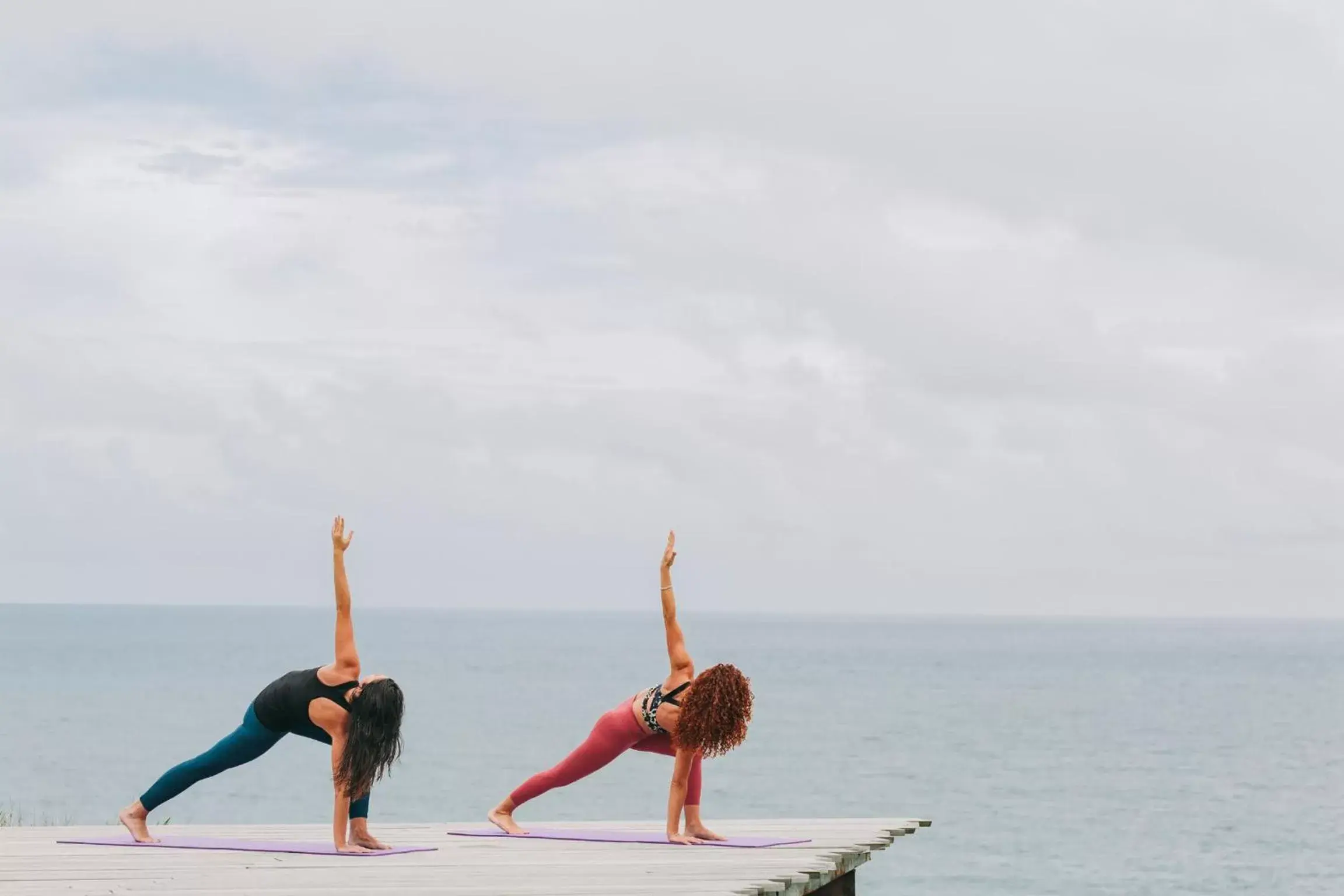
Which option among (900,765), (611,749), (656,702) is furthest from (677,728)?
(900,765)

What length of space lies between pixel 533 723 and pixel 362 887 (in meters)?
69.3

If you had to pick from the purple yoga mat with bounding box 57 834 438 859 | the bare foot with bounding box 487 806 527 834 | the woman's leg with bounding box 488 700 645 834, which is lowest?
the purple yoga mat with bounding box 57 834 438 859

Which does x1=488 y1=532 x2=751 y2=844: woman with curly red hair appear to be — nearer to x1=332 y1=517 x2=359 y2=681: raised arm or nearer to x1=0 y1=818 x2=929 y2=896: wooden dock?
x1=0 y1=818 x2=929 y2=896: wooden dock

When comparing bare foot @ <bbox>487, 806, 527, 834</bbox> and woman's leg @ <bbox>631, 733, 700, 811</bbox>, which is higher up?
woman's leg @ <bbox>631, 733, 700, 811</bbox>

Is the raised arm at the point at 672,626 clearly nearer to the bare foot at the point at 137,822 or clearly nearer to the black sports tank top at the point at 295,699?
the black sports tank top at the point at 295,699

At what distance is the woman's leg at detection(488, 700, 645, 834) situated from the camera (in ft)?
37.2

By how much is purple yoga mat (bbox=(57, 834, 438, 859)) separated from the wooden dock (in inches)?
3.6

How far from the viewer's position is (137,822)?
36.6ft

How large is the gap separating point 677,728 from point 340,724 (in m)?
2.12

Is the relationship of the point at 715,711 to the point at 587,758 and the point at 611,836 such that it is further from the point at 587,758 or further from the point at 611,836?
the point at 611,836

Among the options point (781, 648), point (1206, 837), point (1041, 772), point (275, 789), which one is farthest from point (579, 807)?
point (781, 648)

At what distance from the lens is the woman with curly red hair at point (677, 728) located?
1081 cm

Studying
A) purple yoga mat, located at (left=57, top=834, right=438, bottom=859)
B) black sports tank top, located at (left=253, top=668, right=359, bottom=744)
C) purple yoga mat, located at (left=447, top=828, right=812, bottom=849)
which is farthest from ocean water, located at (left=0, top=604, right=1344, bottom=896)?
black sports tank top, located at (left=253, top=668, right=359, bottom=744)

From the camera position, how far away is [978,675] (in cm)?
13288
